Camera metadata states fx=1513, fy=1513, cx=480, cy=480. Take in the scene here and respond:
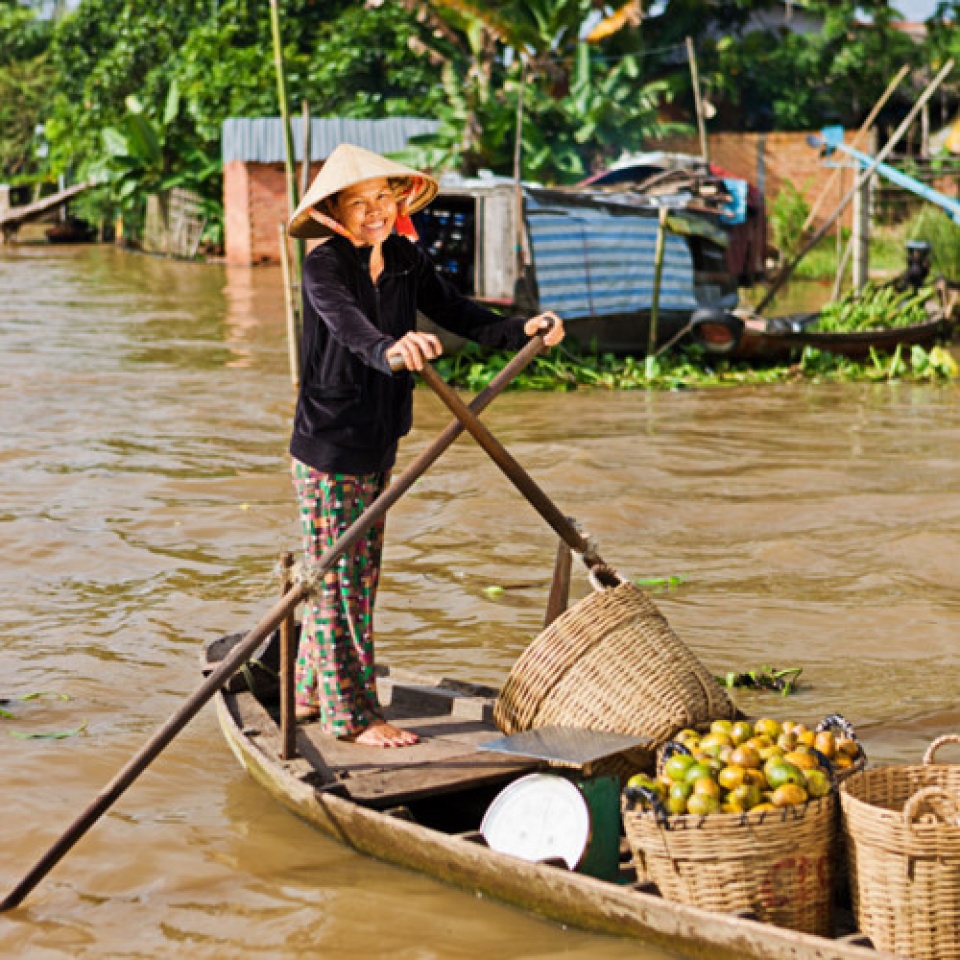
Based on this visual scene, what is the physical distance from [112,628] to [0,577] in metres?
0.95

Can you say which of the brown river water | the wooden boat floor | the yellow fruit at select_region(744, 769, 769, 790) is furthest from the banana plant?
the yellow fruit at select_region(744, 769, 769, 790)

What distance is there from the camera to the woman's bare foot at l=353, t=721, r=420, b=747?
3.92 meters

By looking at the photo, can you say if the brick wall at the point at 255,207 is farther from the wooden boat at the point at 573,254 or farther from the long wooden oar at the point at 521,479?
the long wooden oar at the point at 521,479

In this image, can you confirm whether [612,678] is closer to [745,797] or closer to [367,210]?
[745,797]

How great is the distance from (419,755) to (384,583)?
103 inches

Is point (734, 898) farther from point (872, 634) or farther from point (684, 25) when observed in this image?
point (684, 25)

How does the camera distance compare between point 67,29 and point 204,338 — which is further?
point 67,29

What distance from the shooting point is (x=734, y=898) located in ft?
9.86

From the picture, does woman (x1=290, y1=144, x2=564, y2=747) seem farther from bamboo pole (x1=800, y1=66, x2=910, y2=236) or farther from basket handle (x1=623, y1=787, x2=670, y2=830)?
bamboo pole (x1=800, y1=66, x2=910, y2=236)

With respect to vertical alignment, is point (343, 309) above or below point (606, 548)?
above

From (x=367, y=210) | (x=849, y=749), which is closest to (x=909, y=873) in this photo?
(x=849, y=749)

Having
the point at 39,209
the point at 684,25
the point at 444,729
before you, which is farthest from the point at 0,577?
the point at 39,209

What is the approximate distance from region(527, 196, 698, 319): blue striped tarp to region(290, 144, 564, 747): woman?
776 cm

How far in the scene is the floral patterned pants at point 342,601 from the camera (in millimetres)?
3797
